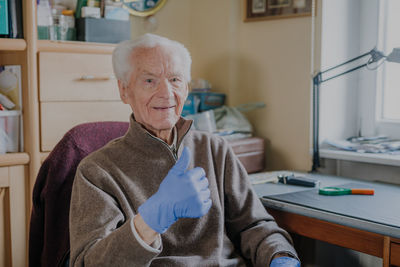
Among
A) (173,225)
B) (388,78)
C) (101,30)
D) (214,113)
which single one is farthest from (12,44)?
(388,78)

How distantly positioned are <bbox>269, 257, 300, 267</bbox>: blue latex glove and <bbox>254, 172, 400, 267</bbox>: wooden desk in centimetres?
17

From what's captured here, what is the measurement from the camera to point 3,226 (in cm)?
184

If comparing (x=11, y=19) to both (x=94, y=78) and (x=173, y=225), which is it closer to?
(x=94, y=78)

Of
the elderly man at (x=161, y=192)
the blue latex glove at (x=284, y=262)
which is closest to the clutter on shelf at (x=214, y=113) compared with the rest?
the elderly man at (x=161, y=192)

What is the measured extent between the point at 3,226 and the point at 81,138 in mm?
524

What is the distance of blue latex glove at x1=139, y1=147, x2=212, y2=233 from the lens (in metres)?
1.20

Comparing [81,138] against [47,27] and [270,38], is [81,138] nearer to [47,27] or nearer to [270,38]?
[47,27]

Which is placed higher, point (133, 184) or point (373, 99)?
point (373, 99)

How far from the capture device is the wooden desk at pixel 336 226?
4.54 ft

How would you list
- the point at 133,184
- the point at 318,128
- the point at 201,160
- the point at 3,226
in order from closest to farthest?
the point at 133,184 → the point at 201,160 → the point at 3,226 → the point at 318,128

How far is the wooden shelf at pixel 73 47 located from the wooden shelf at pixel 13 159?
40cm

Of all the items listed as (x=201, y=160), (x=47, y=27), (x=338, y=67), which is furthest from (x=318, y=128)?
(x=47, y=27)

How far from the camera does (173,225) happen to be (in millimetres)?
1496

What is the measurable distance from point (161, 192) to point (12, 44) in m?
0.95
